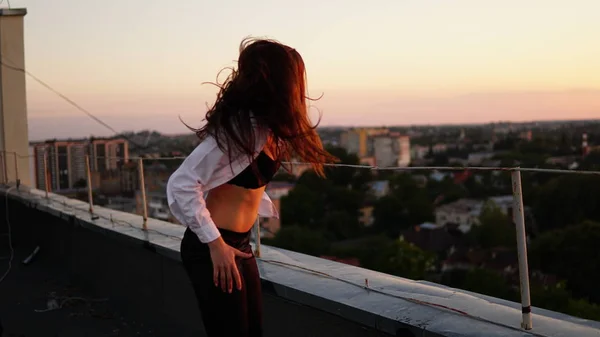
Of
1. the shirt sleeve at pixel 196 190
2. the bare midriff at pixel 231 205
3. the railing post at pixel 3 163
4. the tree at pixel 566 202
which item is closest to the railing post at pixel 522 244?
the bare midriff at pixel 231 205

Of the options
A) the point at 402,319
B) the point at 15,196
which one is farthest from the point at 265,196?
the point at 15,196

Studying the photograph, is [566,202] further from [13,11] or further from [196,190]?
[196,190]

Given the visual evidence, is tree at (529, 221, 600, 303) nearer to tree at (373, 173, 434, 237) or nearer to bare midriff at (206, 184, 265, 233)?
tree at (373, 173, 434, 237)

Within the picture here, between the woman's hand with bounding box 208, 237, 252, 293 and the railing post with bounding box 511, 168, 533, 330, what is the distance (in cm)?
86

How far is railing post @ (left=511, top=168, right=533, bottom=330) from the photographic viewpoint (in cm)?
182

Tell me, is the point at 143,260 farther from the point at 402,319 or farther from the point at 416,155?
the point at 416,155

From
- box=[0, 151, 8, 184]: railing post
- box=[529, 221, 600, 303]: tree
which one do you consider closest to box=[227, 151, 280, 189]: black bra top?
box=[0, 151, 8, 184]: railing post

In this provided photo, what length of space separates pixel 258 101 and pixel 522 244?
0.92 metres

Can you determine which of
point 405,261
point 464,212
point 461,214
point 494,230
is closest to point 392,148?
point 464,212

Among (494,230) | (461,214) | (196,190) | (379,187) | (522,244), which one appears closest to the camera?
(196,190)

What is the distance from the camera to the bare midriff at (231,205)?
1615 millimetres

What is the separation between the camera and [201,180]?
59.5 inches

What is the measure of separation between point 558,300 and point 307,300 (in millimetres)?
38602

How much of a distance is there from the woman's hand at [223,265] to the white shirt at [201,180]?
3 cm
